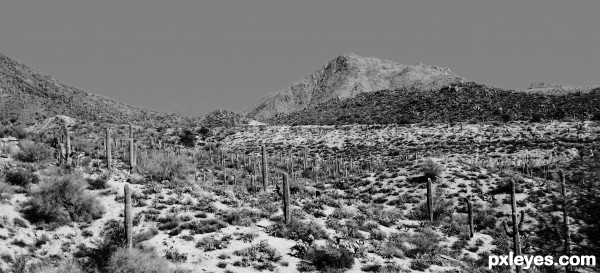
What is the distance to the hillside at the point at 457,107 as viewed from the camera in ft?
221

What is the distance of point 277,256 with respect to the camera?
1945 cm

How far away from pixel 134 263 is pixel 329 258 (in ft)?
24.7

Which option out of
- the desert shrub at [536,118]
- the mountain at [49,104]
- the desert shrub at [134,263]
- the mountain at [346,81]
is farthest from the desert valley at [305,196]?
the mountain at [346,81]

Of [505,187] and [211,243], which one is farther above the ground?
[505,187]

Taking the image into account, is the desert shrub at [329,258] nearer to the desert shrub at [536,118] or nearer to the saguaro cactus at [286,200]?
the saguaro cactus at [286,200]

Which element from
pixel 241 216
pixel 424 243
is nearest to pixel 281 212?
pixel 241 216

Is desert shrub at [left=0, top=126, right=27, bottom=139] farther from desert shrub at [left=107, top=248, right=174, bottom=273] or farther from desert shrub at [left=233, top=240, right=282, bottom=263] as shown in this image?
desert shrub at [left=233, top=240, right=282, bottom=263]

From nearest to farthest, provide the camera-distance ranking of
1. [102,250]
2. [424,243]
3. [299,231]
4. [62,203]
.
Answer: [102,250] < [62,203] < [299,231] < [424,243]

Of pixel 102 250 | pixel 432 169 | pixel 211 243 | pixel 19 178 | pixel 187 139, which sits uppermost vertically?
pixel 187 139

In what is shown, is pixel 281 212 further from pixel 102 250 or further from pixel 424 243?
pixel 102 250

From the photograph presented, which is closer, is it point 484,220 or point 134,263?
point 134,263

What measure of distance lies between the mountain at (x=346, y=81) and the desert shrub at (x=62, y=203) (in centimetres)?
10882

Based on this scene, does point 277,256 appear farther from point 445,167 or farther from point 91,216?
point 445,167

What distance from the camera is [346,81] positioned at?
150375 millimetres
